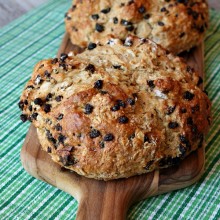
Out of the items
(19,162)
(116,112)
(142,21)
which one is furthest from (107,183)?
(142,21)

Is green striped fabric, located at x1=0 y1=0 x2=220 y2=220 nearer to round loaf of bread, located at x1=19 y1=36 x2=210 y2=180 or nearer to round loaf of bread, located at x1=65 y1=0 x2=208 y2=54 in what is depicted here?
round loaf of bread, located at x1=19 y1=36 x2=210 y2=180

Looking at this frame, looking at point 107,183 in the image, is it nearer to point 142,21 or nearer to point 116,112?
point 116,112

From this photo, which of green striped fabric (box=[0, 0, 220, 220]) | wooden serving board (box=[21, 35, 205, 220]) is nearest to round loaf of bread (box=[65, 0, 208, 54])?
green striped fabric (box=[0, 0, 220, 220])

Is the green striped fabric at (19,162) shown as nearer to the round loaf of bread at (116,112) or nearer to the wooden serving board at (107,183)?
the wooden serving board at (107,183)

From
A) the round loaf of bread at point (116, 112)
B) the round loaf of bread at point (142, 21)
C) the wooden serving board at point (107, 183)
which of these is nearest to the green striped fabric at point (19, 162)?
the wooden serving board at point (107, 183)

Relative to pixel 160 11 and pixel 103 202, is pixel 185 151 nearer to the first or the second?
pixel 103 202
